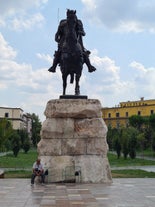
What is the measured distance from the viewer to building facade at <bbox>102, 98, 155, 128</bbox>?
4193 inches

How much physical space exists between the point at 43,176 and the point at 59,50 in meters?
5.30

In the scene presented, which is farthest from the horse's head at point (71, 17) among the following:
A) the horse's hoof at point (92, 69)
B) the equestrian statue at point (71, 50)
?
the horse's hoof at point (92, 69)

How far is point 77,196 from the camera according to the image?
12.5 metres

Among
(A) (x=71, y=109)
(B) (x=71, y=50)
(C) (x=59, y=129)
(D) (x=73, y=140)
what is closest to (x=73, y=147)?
(D) (x=73, y=140)

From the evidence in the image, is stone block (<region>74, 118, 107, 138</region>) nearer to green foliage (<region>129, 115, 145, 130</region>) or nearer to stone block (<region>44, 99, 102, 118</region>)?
stone block (<region>44, 99, 102, 118</region>)

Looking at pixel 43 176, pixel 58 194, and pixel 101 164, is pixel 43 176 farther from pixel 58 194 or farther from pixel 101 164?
pixel 58 194

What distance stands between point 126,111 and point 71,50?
95.6 m

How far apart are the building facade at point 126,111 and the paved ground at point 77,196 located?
9128 cm

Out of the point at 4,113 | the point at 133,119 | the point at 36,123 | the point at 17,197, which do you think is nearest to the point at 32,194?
the point at 17,197

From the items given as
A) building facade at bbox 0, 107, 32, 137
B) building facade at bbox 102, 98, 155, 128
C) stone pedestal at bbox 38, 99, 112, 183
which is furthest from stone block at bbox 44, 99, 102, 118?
building facade at bbox 0, 107, 32, 137

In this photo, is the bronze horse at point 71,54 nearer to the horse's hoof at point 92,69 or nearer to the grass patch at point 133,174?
the horse's hoof at point 92,69

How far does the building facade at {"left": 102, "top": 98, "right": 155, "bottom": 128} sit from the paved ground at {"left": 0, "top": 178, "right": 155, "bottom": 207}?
91.3 metres

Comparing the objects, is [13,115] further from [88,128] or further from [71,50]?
[88,128]

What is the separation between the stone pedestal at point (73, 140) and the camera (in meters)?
16.5
